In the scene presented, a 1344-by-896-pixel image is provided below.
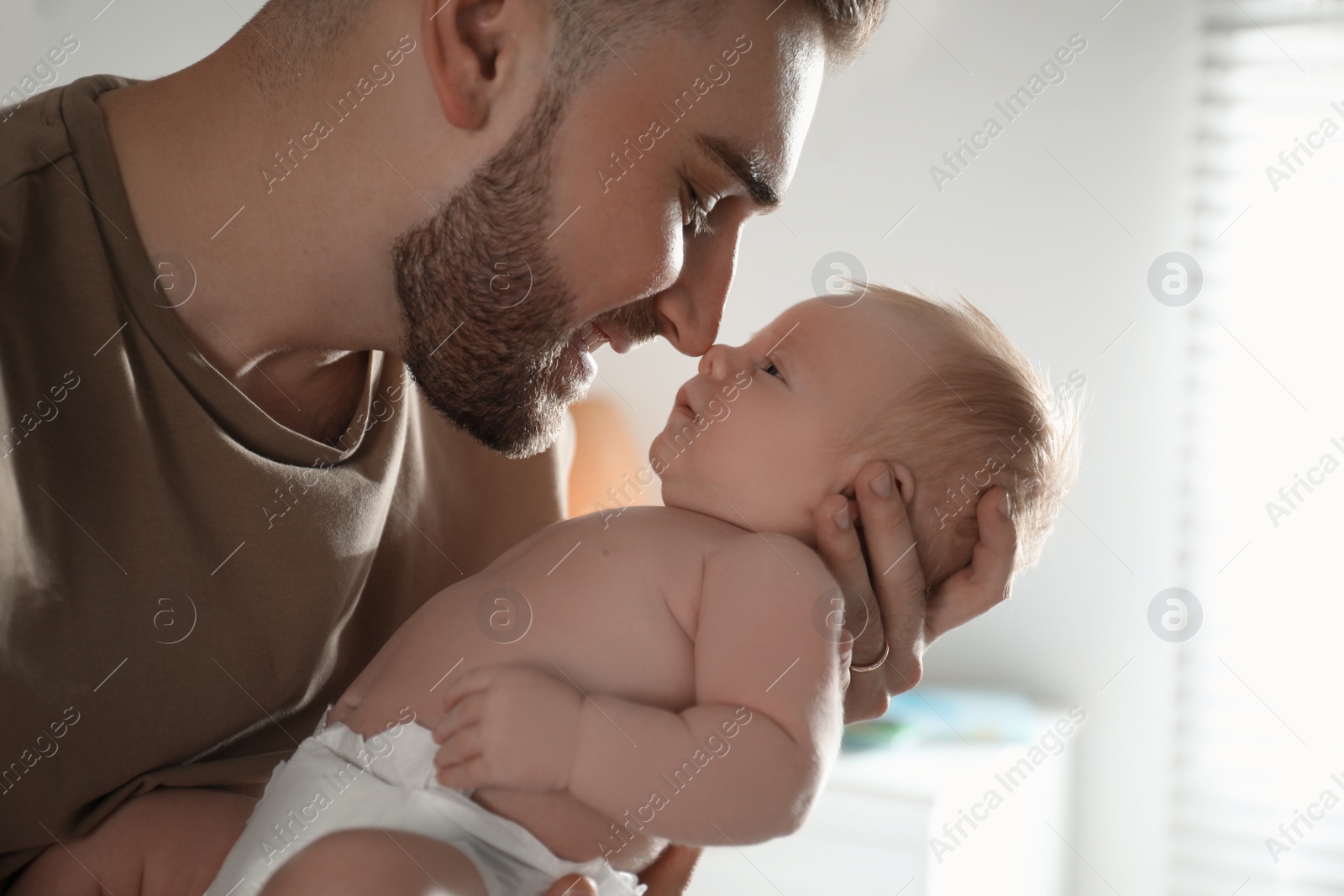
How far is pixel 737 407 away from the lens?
1.05 metres

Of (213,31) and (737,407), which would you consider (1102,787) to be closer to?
(737,407)

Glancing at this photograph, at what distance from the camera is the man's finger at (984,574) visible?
3.37ft

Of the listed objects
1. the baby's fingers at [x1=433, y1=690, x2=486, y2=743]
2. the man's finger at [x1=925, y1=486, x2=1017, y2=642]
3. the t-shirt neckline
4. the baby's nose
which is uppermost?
the baby's nose

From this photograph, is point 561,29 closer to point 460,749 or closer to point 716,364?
point 716,364

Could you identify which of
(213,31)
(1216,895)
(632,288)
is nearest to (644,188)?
(632,288)

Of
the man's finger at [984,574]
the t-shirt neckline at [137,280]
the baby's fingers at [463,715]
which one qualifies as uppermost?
the man's finger at [984,574]

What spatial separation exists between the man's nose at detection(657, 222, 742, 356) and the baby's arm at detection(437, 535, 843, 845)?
40cm

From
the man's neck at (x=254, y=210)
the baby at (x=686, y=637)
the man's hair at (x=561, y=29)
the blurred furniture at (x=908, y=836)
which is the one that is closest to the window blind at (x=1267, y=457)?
the blurred furniture at (x=908, y=836)

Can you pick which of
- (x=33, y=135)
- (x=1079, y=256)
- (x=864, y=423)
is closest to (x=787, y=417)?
(x=864, y=423)

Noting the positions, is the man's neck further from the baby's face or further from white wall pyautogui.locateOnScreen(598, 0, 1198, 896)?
white wall pyautogui.locateOnScreen(598, 0, 1198, 896)

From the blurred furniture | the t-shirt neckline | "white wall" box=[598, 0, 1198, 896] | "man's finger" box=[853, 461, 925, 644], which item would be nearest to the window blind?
"white wall" box=[598, 0, 1198, 896]

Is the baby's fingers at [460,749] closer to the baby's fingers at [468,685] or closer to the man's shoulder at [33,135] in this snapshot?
the baby's fingers at [468,685]

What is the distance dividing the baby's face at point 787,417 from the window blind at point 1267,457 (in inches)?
61.7

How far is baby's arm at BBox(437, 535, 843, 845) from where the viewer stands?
82cm
